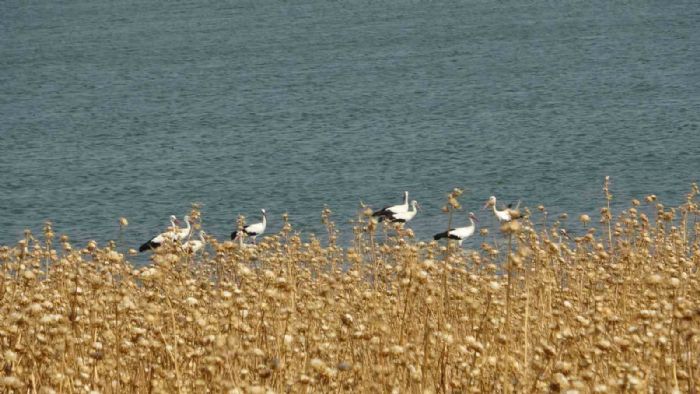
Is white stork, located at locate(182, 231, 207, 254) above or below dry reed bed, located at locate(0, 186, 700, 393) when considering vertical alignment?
above

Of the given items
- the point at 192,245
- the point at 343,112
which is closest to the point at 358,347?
the point at 192,245

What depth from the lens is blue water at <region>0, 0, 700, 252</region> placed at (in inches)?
1328

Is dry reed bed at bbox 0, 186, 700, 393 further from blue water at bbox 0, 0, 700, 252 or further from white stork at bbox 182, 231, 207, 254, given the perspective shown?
blue water at bbox 0, 0, 700, 252

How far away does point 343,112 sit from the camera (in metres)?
49.6

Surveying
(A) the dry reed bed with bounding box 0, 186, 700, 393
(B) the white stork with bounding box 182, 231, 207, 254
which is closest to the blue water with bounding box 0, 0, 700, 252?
(B) the white stork with bounding box 182, 231, 207, 254

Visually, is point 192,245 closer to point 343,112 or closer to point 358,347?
point 358,347

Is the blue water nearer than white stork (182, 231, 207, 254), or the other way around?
white stork (182, 231, 207, 254)

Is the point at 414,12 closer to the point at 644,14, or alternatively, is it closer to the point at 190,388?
the point at 644,14

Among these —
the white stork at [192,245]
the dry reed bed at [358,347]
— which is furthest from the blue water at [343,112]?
the dry reed bed at [358,347]

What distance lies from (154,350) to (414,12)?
8377 centimetres

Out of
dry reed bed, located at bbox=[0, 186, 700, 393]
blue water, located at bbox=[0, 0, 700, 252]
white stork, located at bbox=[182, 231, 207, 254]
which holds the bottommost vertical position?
dry reed bed, located at bbox=[0, 186, 700, 393]

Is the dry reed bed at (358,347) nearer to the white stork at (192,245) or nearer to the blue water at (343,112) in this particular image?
the white stork at (192,245)

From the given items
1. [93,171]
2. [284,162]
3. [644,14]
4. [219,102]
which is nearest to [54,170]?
[93,171]

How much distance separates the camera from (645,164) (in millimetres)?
35406
